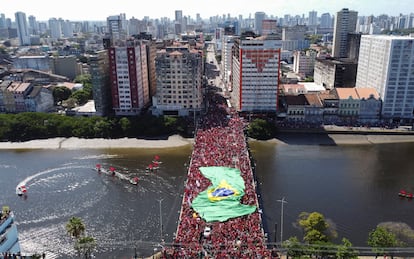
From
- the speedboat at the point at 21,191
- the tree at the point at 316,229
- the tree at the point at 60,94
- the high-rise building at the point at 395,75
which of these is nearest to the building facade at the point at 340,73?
the high-rise building at the point at 395,75

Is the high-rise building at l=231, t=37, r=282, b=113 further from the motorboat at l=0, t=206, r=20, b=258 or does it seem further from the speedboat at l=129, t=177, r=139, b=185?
the motorboat at l=0, t=206, r=20, b=258

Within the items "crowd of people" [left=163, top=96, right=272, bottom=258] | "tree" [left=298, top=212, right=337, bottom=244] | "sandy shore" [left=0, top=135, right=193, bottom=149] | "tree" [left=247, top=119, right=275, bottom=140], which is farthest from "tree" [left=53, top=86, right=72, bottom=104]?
"tree" [left=298, top=212, right=337, bottom=244]

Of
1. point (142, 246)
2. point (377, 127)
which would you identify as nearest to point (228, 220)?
point (142, 246)

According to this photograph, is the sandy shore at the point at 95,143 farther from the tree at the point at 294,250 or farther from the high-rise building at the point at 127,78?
the tree at the point at 294,250

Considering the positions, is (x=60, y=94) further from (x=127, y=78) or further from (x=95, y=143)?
(x=95, y=143)

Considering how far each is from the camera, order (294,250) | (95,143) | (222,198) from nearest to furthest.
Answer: (294,250) < (222,198) < (95,143)

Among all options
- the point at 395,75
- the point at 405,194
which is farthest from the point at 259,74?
the point at 405,194

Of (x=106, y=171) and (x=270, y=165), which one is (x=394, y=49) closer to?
(x=270, y=165)
